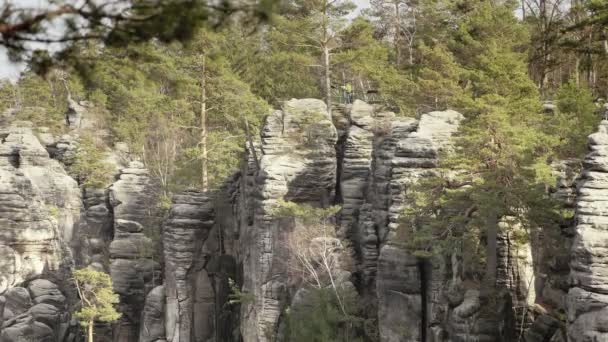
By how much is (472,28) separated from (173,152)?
15557 millimetres

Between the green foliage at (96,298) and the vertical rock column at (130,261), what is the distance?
2893 mm

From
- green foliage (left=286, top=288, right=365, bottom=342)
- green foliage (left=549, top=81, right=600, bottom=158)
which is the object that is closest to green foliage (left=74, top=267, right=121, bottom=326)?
green foliage (left=286, top=288, right=365, bottom=342)

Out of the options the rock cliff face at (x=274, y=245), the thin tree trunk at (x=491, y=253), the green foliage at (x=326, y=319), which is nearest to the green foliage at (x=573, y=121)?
the rock cliff face at (x=274, y=245)

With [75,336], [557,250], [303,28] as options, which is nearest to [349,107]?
[303,28]

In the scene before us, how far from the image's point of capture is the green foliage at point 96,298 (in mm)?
28969

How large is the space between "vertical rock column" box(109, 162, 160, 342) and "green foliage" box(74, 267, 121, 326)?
2893 millimetres

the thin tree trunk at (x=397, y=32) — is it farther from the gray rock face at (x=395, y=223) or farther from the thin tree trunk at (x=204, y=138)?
the gray rock face at (x=395, y=223)

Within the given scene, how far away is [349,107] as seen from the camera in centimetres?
2919

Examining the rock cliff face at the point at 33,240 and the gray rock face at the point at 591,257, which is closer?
the gray rock face at the point at 591,257

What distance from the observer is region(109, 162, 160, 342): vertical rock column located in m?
33.2

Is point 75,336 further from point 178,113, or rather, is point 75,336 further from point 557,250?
point 557,250

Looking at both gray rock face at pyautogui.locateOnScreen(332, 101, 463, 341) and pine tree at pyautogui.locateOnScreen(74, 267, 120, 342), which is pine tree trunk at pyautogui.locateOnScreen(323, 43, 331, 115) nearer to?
gray rock face at pyautogui.locateOnScreen(332, 101, 463, 341)

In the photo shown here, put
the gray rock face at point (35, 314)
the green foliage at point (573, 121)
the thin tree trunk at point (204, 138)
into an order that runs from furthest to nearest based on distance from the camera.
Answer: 1. the thin tree trunk at point (204, 138)
2. the gray rock face at point (35, 314)
3. the green foliage at point (573, 121)

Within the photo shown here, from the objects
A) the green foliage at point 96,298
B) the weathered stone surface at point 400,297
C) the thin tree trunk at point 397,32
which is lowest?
the green foliage at point 96,298
